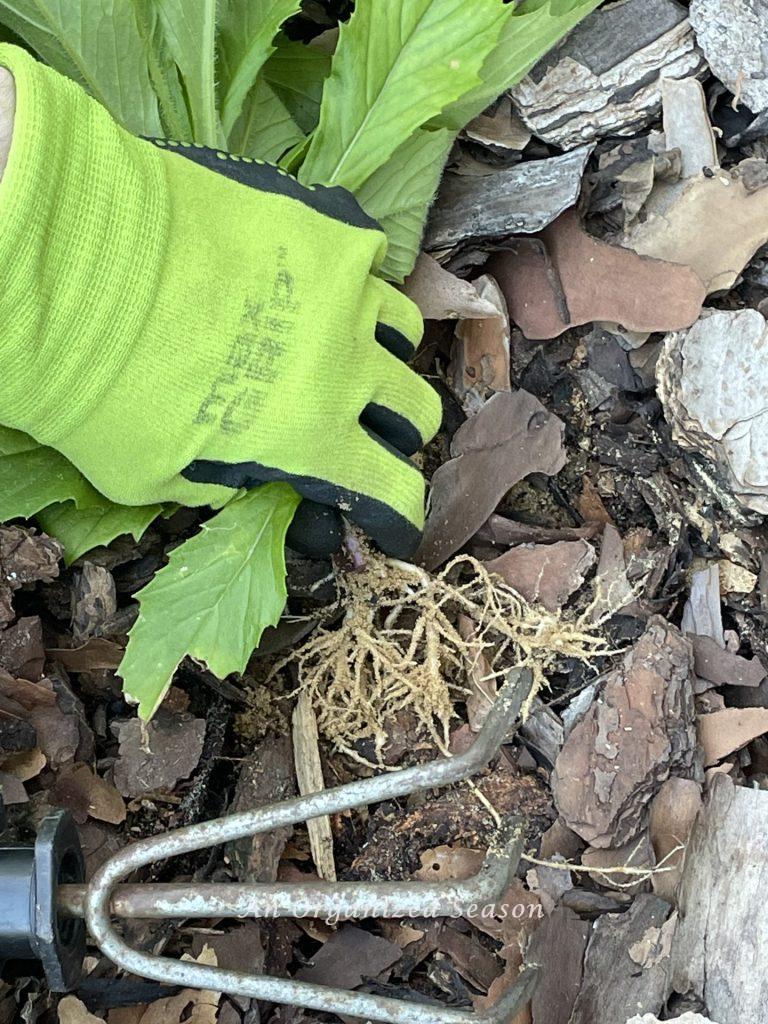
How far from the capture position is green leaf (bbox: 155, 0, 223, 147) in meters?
1.37

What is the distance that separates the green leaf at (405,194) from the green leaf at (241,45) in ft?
0.75

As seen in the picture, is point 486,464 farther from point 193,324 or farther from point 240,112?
point 240,112

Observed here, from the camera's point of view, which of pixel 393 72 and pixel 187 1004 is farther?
pixel 393 72

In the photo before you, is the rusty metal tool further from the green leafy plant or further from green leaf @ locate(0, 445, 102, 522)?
green leaf @ locate(0, 445, 102, 522)

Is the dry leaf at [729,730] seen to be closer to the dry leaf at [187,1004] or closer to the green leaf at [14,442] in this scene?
the dry leaf at [187,1004]

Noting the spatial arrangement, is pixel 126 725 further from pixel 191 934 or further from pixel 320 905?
pixel 320 905

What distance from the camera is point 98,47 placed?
1384 millimetres

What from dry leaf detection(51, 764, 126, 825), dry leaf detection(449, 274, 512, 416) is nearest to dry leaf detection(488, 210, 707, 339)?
dry leaf detection(449, 274, 512, 416)

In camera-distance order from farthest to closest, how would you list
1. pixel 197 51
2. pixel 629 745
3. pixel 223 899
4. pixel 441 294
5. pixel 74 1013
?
1. pixel 441 294
2. pixel 197 51
3. pixel 629 745
4. pixel 74 1013
5. pixel 223 899

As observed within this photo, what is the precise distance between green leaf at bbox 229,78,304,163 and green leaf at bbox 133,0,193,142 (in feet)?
0.29

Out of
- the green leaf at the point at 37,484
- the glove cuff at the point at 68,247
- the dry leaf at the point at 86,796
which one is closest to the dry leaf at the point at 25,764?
the dry leaf at the point at 86,796

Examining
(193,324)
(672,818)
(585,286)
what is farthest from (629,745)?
(193,324)

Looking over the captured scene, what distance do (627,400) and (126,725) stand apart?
893mm

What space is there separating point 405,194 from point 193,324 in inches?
18.4
